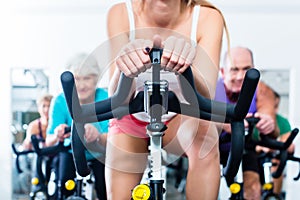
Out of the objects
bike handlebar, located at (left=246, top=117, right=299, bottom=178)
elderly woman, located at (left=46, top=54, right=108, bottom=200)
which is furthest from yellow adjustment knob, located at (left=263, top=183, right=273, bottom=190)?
elderly woman, located at (left=46, top=54, right=108, bottom=200)

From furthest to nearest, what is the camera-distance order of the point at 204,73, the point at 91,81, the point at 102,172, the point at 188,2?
1. the point at 91,81
2. the point at 102,172
3. the point at 188,2
4. the point at 204,73

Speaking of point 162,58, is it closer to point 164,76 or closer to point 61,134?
point 164,76

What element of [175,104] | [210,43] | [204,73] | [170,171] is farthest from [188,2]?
[170,171]

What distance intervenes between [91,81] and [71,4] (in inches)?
20.2

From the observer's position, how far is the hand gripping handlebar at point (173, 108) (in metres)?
0.83

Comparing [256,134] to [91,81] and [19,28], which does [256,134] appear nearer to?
[91,81]

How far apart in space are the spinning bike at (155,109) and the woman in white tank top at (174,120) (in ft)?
0.40

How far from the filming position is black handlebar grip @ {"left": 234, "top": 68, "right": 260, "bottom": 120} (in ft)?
2.56

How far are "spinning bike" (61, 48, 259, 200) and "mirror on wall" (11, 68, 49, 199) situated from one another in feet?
5.07

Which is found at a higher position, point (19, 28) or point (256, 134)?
point (19, 28)

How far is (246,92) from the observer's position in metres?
0.81

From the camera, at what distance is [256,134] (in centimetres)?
199

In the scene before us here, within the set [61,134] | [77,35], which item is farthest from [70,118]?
[77,35]

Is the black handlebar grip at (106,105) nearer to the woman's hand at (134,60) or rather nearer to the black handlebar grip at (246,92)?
the woman's hand at (134,60)
